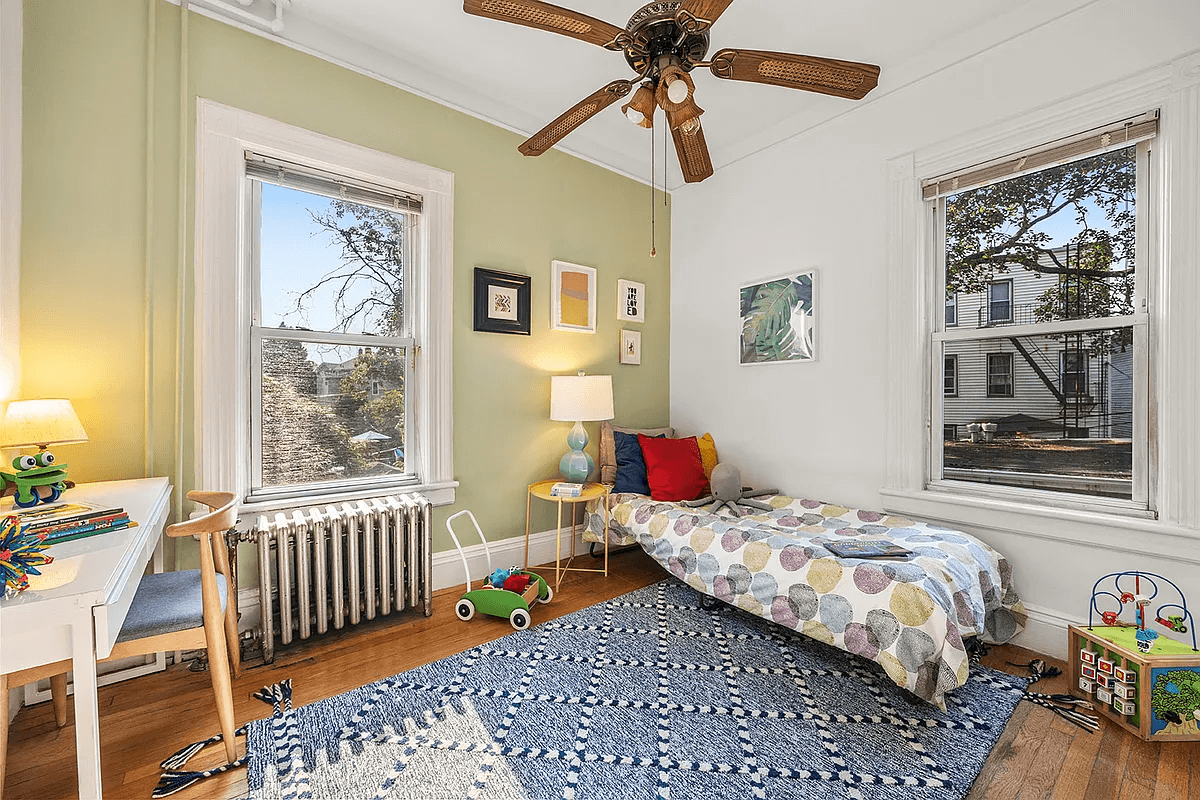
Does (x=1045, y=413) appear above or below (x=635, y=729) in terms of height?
above

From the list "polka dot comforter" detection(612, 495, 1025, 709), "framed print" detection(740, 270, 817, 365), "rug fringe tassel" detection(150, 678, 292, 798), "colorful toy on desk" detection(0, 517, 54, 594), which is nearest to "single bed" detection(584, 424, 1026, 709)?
"polka dot comforter" detection(612, 495, 1025, 709)

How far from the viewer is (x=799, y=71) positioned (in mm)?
1829

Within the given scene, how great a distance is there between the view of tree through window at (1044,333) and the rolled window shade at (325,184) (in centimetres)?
292

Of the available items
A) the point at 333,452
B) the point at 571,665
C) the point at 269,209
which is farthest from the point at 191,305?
the point at 571,665

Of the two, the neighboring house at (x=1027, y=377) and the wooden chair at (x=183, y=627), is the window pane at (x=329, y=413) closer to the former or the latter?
the wooden chair at (x=183, y=627)

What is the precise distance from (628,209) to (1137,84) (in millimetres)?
2658

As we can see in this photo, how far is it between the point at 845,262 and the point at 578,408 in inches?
70.1

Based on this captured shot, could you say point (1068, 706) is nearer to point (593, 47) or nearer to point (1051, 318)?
point (1051, 318)

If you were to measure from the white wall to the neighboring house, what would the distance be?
1.15ft

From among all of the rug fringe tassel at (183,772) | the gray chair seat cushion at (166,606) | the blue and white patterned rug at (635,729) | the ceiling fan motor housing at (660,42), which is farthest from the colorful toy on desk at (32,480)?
the ceiling fan motor housing at (660,42)

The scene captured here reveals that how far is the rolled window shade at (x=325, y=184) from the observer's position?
246 cm

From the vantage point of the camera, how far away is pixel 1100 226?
2281 mm

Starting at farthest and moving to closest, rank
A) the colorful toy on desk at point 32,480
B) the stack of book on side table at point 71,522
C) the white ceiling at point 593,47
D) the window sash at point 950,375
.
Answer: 1. the window sash at point 950,375
2. the white ceiling at point 593,47
3. the colorful toy on desk at point 32,480
4. the stack of book on side table at point 71,522

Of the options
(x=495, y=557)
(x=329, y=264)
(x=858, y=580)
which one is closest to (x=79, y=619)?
(x=329, y=264)
